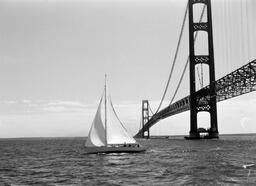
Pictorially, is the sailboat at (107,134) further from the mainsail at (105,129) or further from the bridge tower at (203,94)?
the bridge tower at (203,94)

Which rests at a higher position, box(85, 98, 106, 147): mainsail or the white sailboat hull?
box(85, 98, 106, 147): mainsail

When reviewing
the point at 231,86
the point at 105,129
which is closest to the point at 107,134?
the point at 105,129

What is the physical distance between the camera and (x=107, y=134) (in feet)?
157

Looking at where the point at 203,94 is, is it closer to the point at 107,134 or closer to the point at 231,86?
the point at 231,86

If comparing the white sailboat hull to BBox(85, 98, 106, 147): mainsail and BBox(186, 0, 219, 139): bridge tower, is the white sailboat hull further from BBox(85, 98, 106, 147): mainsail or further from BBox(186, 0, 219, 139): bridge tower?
BBox(186, 0, 219, 139): bridge tower

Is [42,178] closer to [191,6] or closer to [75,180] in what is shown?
[75,180]

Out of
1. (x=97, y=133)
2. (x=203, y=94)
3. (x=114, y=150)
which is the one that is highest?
(x=203, y=94)

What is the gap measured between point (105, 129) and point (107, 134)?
74cm

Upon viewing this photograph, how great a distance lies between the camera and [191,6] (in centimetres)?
9675

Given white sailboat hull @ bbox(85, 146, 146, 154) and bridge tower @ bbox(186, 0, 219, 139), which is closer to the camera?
white sailboat hull @ bbox(85, 146, 146, 154)

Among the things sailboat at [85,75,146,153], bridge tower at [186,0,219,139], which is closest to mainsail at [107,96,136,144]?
sailboat at [85,75,146,153]

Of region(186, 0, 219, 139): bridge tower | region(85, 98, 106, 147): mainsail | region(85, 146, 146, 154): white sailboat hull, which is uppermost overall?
region(186, 0, 219, 139): bridge tower

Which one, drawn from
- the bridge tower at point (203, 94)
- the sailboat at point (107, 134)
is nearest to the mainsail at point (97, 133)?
the sailboat at point (107, 134)

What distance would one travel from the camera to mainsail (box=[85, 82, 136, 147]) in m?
47.2
